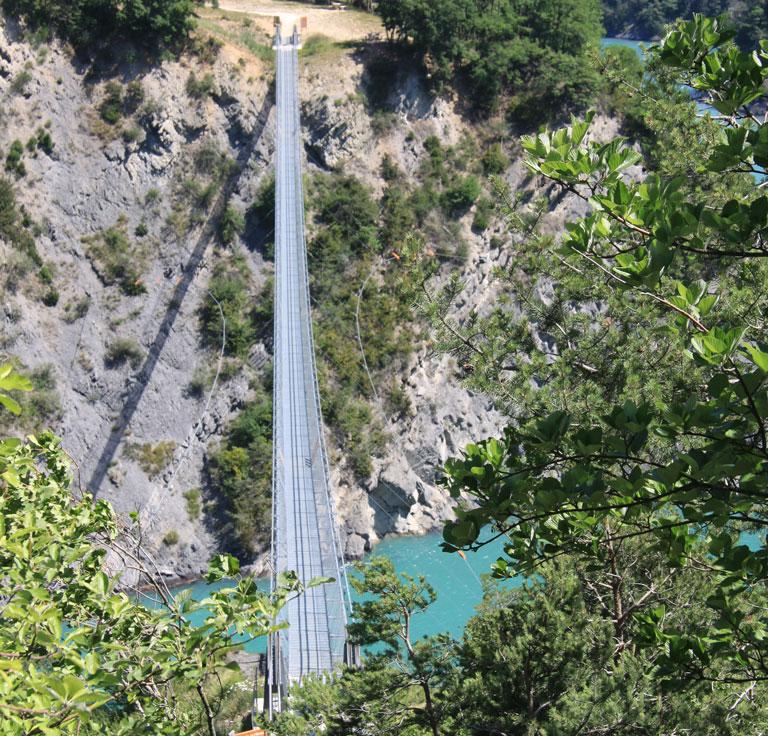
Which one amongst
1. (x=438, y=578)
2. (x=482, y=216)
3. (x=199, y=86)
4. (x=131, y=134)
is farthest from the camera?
(x=482, y=216)

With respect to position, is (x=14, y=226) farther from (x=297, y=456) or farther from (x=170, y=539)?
(x=297, y=456)

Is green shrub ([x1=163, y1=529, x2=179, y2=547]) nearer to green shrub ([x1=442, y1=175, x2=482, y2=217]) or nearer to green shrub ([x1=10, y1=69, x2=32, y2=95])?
green shrub ([x1=442, y1=175, x2=482, y2=217])

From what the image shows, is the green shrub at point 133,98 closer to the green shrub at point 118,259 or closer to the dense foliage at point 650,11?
the green shrub at point 118,259

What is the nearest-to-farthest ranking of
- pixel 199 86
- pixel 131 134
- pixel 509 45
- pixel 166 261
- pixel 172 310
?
pixel 172 310
pixel 166 261
pixel 131 134
pixel 199 86
pixel 509 45

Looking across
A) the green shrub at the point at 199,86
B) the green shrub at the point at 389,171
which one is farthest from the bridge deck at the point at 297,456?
the green shrub at the point at 389,171

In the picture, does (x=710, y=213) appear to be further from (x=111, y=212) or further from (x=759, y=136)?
(x=111, y=212)

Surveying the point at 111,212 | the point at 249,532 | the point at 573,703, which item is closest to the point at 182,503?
the point at 249,532

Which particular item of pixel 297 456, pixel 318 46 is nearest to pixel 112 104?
pixel 318 46

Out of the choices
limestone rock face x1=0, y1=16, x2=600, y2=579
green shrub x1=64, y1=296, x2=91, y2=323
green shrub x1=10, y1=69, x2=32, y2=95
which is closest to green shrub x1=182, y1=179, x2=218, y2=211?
limestone rock face x1=0, y1=16, x2=600, y2=579
